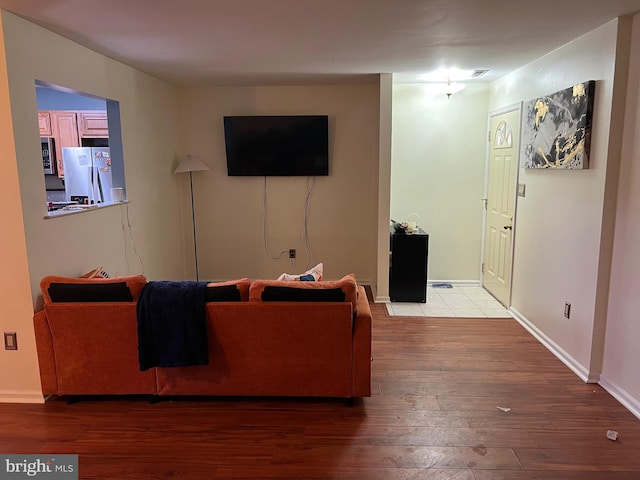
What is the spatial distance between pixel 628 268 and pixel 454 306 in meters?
2.13

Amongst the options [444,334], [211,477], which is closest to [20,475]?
[211,477]

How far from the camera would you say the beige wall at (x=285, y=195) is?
538cm

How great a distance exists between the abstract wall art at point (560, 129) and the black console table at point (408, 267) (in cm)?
135

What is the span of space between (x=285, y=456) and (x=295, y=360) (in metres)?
0.60

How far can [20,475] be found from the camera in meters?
2.29

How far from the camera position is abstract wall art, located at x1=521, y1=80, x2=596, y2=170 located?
124 inches

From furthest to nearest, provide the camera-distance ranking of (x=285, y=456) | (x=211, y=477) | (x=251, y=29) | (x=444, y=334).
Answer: (x=444, y=334) < (x=251, y=29) < (x=285, y=456) < (x=211, y=477)

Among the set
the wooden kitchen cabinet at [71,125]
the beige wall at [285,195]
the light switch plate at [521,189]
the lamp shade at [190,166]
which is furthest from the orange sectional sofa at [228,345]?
the wooden kitchen cabinet at [71,125]

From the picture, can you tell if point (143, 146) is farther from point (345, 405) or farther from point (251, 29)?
point (345, 405)

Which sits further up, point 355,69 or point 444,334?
point 355,69

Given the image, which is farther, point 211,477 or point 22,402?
point 22,402

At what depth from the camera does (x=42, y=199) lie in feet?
9.50

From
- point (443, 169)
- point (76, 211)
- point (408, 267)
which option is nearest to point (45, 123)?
point (76, 211)

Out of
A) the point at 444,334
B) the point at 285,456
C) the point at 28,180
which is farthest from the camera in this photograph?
the point at 444,334
